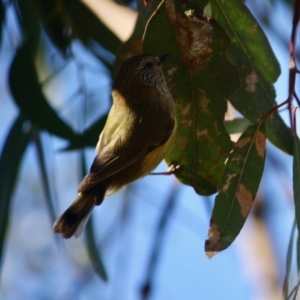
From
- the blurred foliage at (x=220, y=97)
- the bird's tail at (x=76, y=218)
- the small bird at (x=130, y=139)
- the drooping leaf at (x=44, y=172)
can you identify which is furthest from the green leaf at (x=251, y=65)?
the drooping leaf at (x=44, y=172)

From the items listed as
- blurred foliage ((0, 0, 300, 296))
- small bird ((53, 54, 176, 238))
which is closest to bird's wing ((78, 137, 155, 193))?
small bird ((53, 54, 176, 238))

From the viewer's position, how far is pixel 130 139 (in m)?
2.34

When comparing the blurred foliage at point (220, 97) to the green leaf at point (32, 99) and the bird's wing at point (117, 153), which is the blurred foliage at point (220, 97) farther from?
the green leaf at point (32, 99)

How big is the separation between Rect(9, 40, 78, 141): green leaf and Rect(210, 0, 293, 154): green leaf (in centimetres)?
69

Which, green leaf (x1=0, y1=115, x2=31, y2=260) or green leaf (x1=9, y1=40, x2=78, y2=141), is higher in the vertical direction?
green leaf (x1=9, y1=40, x2=78, y2=141)

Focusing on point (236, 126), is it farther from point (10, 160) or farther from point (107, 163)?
point (10, 160)

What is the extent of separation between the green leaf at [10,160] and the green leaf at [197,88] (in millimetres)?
696

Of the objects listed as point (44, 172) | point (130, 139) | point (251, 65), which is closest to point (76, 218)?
point (130, 139)

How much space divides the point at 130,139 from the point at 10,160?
1.54 ft

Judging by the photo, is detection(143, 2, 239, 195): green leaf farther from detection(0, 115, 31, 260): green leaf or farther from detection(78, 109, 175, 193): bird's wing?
detection(0, 115, 31, 260): green leaf

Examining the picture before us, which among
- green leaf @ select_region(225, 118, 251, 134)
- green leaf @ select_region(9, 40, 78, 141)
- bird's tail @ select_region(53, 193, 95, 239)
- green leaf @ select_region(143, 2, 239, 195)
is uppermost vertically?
green leaf @ select_region(143, 2, 239, 195)

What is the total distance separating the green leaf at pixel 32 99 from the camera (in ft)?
8.05

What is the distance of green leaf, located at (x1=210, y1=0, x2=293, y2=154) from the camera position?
76.9 inches

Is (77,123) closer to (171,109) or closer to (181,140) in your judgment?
(171,109)
